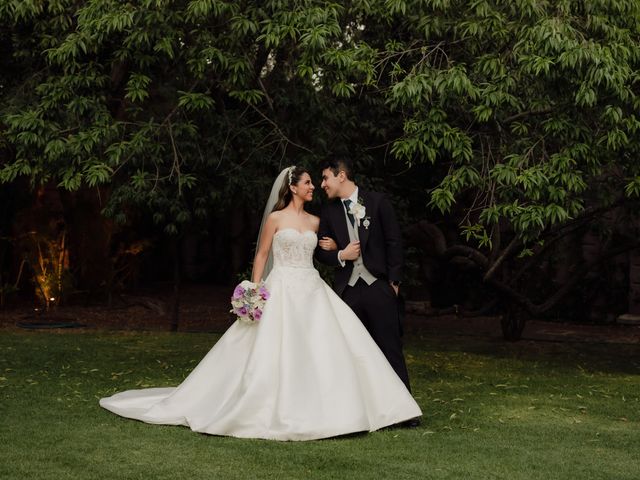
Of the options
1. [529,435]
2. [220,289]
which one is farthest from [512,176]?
[220,289]

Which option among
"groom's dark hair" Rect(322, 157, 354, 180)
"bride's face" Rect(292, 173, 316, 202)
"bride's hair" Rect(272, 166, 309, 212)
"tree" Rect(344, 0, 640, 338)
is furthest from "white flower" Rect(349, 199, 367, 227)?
"tree" Rect(344, 0, 640, 338)

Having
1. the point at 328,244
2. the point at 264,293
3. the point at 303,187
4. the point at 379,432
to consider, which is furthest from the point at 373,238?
the point at 379,432

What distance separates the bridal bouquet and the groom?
60 centimetres

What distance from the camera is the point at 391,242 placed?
7.77m

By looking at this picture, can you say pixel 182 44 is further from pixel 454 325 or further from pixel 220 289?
pixel 220 289

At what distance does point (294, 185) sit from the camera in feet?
25.9

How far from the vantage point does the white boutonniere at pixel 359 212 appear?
7.74m

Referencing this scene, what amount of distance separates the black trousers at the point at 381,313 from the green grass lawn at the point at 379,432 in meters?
0.59

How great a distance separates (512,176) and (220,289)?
1656 centimetres

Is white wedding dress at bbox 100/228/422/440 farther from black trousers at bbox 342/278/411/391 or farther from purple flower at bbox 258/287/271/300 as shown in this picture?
black trousers at bbox 342/278/411/391

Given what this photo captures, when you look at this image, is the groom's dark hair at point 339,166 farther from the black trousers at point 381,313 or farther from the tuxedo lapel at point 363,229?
the black trousers at point 381,313

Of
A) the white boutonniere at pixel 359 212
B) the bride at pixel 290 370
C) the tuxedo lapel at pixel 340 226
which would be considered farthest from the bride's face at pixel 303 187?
the white boutonniere at pixel 359 212

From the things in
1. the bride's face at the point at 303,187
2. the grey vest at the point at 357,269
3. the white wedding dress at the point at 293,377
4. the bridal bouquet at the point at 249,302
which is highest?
the bride's face at the point at 303,187

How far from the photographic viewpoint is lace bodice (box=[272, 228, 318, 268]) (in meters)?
7.87
